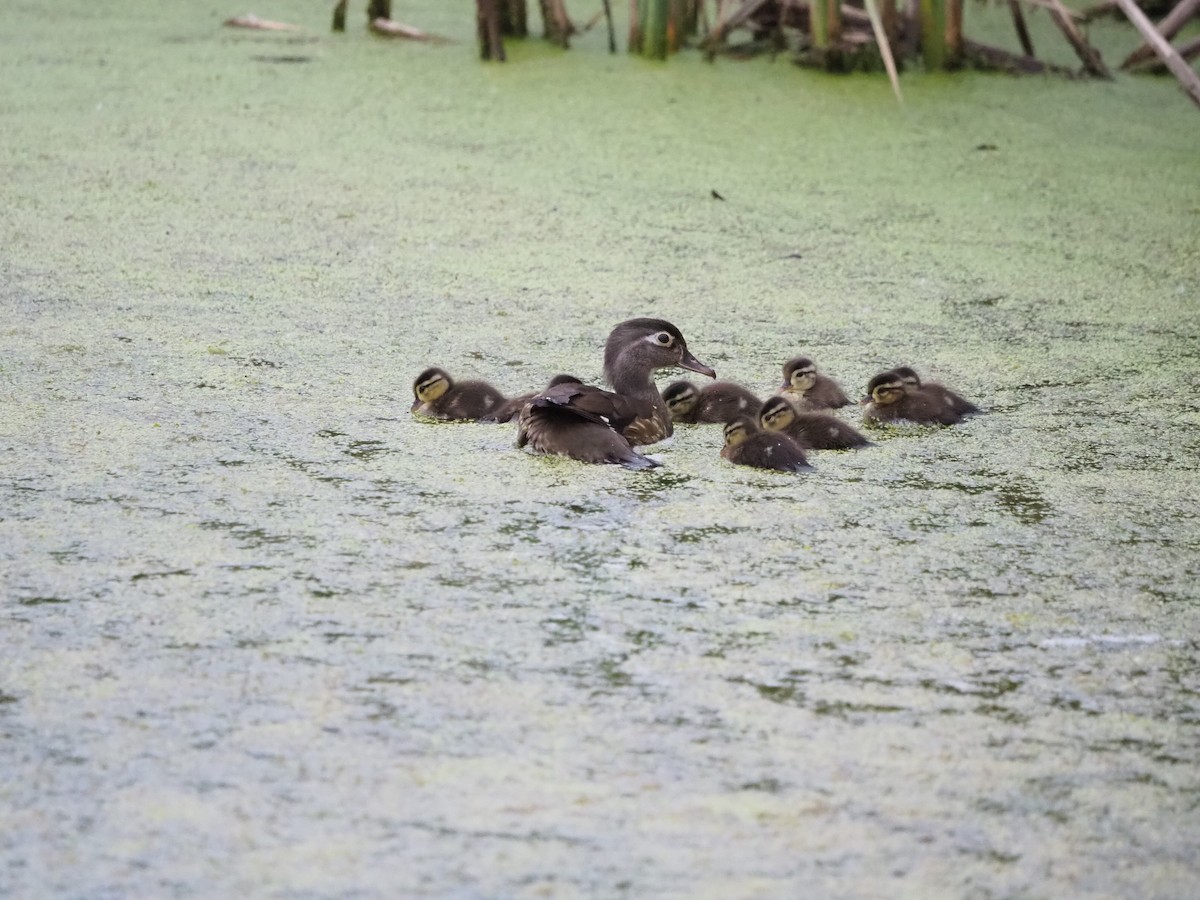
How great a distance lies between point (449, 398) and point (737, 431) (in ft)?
1.60

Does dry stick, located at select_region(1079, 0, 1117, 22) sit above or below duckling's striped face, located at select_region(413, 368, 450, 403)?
above

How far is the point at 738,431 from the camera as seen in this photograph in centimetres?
263

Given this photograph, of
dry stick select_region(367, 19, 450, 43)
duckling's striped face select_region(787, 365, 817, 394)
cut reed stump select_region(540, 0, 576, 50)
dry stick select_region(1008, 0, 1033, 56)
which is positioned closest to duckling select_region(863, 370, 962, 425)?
duckling's striped face select_region(787, 365, 817, 394)

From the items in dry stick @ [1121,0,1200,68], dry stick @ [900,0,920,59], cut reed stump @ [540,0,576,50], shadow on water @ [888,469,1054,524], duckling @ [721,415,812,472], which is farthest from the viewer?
cut reed stump @ [540,0,576,50]

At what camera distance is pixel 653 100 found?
4.99 m

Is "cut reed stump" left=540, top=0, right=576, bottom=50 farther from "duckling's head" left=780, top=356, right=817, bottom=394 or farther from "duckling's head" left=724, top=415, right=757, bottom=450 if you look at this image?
"duckling's head" left=724, top=415, right=757, bottom=450

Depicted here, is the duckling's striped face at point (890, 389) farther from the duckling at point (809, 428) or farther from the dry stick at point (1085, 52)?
the dry stick at point (1085, 52)

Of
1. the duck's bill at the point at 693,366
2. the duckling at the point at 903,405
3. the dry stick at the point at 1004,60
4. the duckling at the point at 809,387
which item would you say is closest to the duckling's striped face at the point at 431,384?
the duck's bill at the point at 693,366

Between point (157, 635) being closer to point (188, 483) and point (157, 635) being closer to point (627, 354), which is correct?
point (188, 483)

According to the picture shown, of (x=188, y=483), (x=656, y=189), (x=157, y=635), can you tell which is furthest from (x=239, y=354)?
(x=656, y=189)

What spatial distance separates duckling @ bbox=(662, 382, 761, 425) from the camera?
285 cm

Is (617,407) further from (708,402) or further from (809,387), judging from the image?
(809,387)

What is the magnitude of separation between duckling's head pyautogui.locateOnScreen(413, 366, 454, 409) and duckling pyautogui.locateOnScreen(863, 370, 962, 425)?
71 centimetres

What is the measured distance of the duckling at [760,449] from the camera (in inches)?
101
